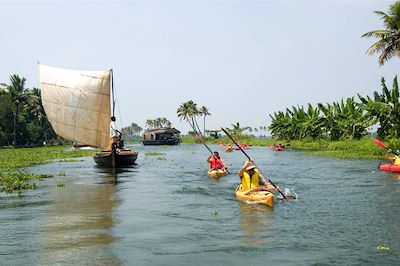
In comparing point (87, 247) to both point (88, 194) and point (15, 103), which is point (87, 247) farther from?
point (15, 103)

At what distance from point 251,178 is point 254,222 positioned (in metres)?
3.79

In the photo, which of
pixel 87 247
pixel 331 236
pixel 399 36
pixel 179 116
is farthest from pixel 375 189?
pixel 179 116

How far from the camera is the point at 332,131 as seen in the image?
5512cm

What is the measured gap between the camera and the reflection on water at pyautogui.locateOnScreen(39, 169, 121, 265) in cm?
1011

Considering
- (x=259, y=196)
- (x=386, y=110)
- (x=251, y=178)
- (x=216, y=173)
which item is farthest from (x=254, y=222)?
(x=386, y=110)

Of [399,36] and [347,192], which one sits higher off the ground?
[399,36]

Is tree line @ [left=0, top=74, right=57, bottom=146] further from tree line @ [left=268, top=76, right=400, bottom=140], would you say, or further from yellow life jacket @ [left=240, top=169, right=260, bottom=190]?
yellow life jacket @ [left=240, top=169, right=260, bottom=190]

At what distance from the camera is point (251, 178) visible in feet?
57.5

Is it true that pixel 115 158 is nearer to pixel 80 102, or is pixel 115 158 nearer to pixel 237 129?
pixel 80 102

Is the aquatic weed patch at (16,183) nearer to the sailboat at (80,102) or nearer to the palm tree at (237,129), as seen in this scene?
the sailboat at (80,102)

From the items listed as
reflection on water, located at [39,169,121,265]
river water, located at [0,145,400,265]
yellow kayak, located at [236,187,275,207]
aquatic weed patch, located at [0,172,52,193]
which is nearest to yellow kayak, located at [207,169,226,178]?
river water, located at [0,145,400,265]

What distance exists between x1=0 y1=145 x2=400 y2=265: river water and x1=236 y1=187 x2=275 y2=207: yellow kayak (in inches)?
12.8

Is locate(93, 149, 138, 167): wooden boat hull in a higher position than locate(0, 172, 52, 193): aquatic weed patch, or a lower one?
higher

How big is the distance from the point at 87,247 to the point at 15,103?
250 ft
